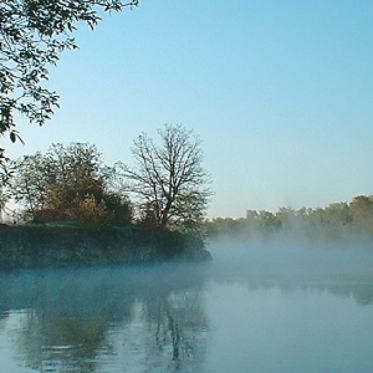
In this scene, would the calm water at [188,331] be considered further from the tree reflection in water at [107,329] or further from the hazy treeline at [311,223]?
the hazy treeline at [311,223]

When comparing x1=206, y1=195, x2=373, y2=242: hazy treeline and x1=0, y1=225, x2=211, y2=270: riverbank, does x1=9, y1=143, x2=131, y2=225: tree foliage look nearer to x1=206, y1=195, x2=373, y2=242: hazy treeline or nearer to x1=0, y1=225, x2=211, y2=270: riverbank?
x1=0, y1=225, x2=211, y2=270: riverbank

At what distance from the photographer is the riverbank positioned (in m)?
24.3

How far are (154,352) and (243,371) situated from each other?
58.2 inches

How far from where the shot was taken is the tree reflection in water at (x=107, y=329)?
6.79 meters

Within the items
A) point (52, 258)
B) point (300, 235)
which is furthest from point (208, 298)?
point (300, 235)

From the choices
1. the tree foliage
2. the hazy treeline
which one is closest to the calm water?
the tree foliage

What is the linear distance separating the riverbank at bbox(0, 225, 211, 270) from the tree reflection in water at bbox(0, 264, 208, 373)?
8158 mm

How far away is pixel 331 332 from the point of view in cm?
884

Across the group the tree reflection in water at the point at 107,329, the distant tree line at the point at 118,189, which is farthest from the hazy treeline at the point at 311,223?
the tree reflection in water at the point at 107,329

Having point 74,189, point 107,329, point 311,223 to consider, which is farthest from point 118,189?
point 311,223

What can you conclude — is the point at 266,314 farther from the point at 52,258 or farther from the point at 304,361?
the point at 52,258

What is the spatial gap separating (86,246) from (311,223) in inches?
3136

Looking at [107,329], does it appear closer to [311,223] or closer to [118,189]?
[118,189]

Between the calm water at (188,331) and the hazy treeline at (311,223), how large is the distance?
2634 centimetres
